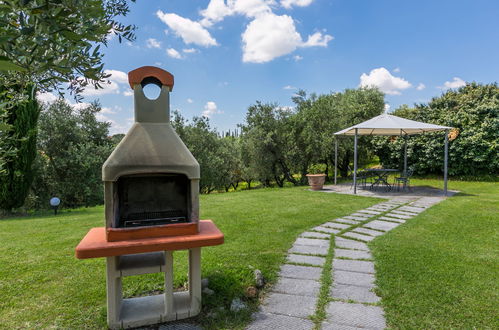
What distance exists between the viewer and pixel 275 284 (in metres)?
2.90

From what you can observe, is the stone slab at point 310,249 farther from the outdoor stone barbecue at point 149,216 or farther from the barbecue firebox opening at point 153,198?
the barbecue firebox opening at point 153,198

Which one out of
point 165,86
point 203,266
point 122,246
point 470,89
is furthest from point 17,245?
point 470,89

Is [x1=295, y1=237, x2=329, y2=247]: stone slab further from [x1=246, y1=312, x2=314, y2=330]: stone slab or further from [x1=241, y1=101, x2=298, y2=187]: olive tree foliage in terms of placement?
[x1=241, y1=101, x2=298, y2=187]: olive tree foliage

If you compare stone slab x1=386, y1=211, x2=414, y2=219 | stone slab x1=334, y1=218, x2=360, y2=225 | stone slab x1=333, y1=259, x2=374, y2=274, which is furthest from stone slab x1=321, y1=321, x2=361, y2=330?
stone slab x1=386, y1=211, x2=414, y2=219

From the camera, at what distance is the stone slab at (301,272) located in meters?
3.06

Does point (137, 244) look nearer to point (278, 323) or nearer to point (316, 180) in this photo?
point (278, 323)

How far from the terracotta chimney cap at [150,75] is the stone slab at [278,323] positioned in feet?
7.30

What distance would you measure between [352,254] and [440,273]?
3.36 ft

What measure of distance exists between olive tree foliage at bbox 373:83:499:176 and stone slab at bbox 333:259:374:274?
39.6ft

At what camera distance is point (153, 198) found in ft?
8.50

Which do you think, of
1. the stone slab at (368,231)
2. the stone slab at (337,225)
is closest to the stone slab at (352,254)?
the stone slab at (368,231)

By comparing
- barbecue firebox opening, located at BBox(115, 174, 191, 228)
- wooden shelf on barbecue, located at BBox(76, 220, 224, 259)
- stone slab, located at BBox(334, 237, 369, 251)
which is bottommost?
stone slab, located at BBox(334, 237, 369, 251)

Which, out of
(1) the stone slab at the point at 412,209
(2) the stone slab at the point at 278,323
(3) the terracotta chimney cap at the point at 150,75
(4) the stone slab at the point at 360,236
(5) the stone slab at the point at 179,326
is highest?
(3) the terracotta chimney cap at the point at 150,75

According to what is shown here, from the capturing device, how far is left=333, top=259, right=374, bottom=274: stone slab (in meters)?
3.24
